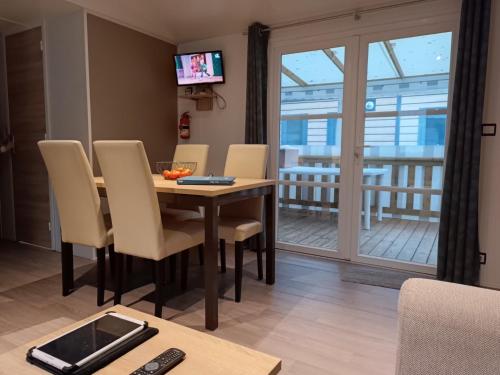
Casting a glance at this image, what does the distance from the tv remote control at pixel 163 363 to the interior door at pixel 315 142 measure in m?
2.60

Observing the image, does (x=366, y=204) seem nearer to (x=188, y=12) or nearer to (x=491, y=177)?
(x=491, y=177)

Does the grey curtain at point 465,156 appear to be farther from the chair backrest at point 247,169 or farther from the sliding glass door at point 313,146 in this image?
the chair backrest at point 247,169

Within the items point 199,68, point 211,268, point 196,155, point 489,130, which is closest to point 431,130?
point 489,130

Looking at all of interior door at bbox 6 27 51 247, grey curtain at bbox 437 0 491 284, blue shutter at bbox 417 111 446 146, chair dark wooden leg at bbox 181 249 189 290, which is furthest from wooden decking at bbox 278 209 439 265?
interior door at bbox 6 27 51 247

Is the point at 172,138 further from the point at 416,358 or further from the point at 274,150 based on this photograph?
the point at 416,358

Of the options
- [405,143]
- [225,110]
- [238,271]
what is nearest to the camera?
[238,271]

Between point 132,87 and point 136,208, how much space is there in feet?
6.68

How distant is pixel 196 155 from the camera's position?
11.2ft

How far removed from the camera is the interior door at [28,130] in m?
3.52

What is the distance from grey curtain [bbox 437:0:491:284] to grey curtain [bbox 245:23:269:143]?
1655 mm

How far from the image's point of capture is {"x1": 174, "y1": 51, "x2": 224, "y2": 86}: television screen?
150 inches

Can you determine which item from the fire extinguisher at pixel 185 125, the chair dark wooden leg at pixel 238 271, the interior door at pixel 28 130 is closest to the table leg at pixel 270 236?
the chair dark wooden leg at pixel 238 271

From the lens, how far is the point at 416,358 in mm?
712

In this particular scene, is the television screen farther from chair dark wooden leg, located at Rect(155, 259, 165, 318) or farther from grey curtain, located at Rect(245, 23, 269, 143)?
chair dark wooden leg, located at Rect(155, 259, 165, 318)
